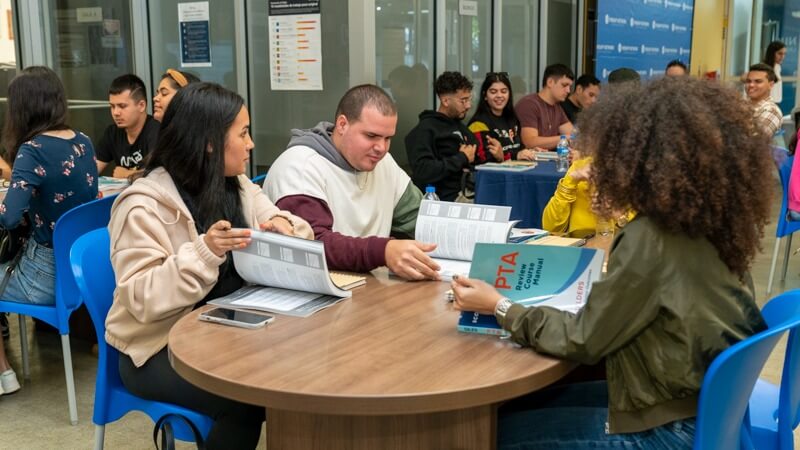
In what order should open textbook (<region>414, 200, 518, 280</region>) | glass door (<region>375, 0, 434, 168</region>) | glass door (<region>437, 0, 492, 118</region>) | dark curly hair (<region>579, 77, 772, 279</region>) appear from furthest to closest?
glass door (<region>437, 0, 492, 118</region>), glass door (<region>375, 0, 434, 168</region>), open textbook (<region>414, 200, 518, 280</region>), dark curly hair (<region>579, 77, 772, 279</region>)

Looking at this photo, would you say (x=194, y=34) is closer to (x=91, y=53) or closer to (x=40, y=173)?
(x=91, y=53)

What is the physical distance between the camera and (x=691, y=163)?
1.45 m

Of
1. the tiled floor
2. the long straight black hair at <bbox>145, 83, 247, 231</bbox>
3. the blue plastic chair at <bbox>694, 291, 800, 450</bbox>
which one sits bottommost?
the tiled floor

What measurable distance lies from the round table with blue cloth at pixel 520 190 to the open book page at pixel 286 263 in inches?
117

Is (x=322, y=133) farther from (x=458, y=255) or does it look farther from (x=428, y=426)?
(x=428, y=426)

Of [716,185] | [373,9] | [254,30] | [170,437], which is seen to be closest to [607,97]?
[716,185]

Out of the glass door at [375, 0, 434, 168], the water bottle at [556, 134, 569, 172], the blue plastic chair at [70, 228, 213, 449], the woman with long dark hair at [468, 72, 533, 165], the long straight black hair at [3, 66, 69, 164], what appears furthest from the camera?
the woman with long dark hair at [468, 72, 533, 165]

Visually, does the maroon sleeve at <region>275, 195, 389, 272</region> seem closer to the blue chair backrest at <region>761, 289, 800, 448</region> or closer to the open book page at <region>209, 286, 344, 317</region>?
the open book page at <region>209, 286, 344, 317</region>

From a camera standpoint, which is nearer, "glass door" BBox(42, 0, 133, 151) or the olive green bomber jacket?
the olive green bomber jacket

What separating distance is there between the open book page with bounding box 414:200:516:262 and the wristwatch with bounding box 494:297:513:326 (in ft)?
1.85

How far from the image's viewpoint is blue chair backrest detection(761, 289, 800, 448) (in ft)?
5.32

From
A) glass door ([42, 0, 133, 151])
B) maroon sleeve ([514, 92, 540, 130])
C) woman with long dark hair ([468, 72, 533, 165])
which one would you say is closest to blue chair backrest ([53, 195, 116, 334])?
glass door ([42, 0, 133, 151])

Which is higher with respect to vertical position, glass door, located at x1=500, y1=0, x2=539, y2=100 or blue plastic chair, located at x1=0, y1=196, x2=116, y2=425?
glass door, located at x1=500, y1=0, x2=539, y2=100

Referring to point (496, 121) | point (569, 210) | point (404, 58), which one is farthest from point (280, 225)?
point (496, 121)
